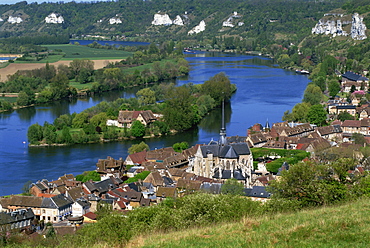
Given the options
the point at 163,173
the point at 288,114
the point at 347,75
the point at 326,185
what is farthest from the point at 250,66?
the point at 326,185

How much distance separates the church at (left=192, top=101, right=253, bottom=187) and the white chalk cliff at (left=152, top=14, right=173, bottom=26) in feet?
337

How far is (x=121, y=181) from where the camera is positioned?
2084 centimetres

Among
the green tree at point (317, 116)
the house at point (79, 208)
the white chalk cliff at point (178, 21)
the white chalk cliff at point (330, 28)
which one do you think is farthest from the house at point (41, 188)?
the white chalk cliff at point (178, 21)

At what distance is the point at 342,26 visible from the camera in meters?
73.2

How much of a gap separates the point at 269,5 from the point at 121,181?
91.0 meters

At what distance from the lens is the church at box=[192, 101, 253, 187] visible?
20083mm

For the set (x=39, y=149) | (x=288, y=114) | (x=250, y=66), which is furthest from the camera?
(x=250, y=66)

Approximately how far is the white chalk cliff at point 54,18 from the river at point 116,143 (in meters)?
76.2

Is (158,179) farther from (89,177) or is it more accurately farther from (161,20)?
(161,20)

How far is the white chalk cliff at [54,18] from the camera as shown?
131100 mm

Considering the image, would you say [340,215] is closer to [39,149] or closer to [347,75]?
[39,149]

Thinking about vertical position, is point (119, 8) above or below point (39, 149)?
above

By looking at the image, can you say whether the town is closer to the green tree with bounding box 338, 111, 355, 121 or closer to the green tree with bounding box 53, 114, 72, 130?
the green tree with bounding box 338, 111, 355, 121

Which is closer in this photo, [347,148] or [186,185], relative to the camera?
[186,185]
